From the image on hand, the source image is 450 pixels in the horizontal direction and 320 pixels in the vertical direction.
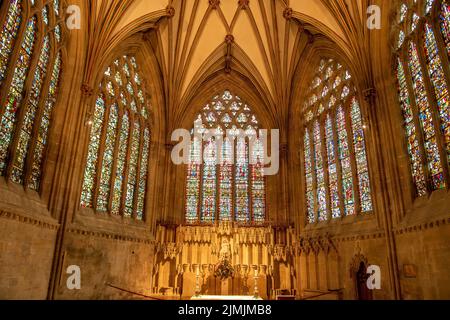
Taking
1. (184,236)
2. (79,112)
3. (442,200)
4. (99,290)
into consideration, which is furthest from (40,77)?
(442,200)

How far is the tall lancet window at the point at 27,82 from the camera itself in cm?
974

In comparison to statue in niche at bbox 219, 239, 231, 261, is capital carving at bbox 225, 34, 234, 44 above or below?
above

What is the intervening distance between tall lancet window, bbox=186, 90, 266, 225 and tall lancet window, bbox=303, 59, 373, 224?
10.1 ft

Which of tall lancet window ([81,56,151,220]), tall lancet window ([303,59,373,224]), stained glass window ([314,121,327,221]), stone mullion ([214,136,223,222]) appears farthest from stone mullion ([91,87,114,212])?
stained glass window ([314,121,327,221])

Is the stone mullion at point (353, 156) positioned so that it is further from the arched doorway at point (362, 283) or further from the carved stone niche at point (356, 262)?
the arched doorway at point (362, 283)

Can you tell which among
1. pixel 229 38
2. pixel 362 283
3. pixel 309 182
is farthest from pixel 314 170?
pixel 229 38

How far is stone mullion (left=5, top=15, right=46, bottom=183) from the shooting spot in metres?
9.88

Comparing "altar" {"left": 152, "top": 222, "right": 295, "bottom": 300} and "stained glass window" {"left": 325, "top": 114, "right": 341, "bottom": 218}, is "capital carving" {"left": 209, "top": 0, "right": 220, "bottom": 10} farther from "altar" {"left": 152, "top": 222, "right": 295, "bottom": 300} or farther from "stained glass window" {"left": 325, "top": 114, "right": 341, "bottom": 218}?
"altar" {"left": 152, "top": 222, "right": 295, "bottom": 300}

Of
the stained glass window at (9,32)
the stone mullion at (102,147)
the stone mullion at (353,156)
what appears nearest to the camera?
the stained glass window at (9,32)

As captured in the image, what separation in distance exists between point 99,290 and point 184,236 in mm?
4650

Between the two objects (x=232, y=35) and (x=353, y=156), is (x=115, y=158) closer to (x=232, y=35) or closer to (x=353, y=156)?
(x=232, y=35)

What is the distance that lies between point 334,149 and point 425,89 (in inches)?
205

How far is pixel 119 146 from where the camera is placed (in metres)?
15.7

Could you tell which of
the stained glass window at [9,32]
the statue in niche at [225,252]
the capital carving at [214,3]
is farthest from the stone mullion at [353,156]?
the stained glass window at [9,32]
